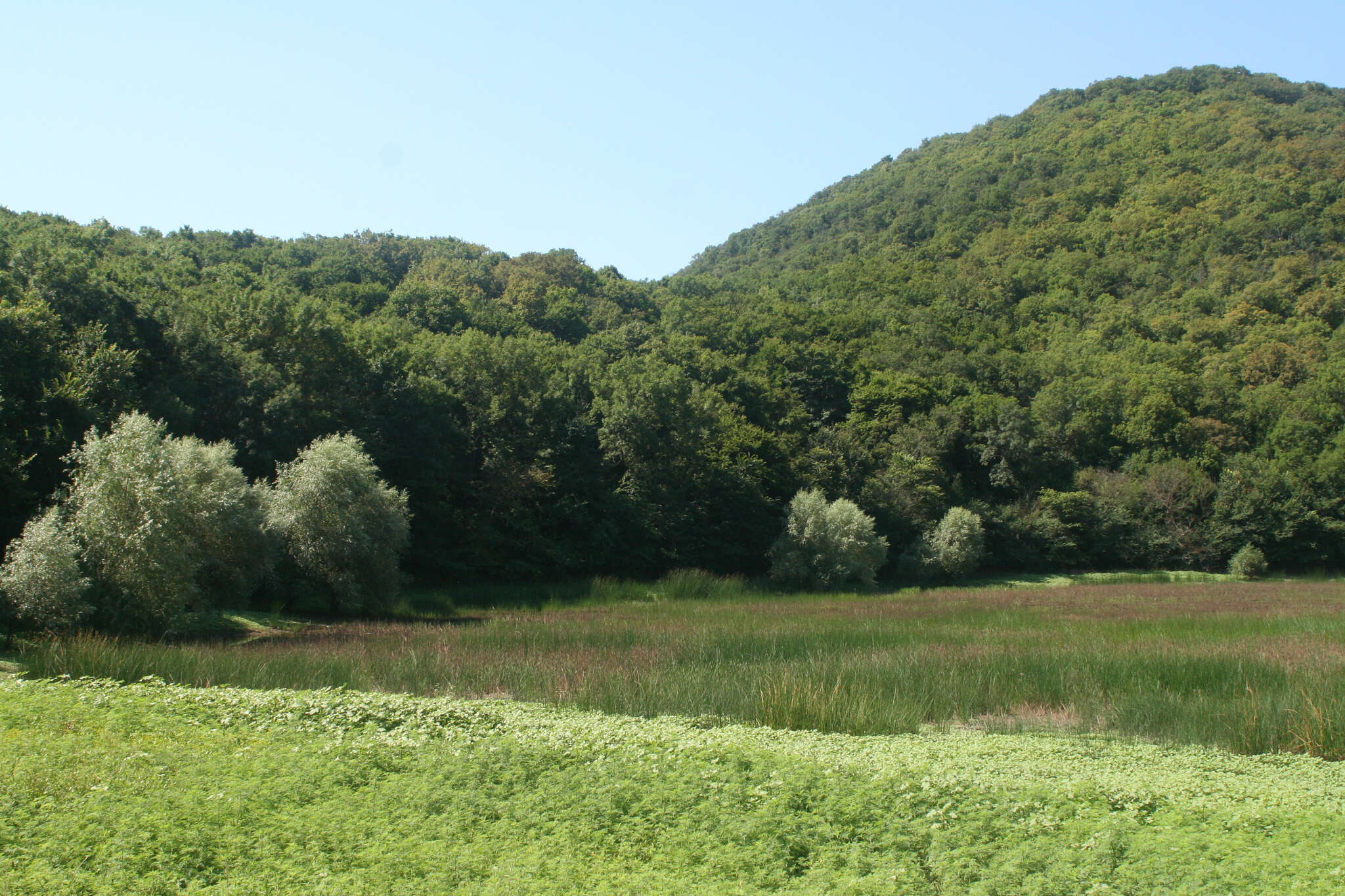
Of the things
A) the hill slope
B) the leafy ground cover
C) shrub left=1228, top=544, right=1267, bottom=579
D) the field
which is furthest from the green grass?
the hill slope

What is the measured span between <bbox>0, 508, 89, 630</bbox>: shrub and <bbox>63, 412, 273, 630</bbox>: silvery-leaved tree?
98 centimetres

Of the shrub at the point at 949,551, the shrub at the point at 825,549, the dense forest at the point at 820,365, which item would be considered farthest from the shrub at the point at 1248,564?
the shrub at the point at 825,549

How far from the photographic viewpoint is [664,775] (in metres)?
6.89

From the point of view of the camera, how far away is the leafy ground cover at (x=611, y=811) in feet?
17.1

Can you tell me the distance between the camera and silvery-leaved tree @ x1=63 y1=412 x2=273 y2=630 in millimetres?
17141

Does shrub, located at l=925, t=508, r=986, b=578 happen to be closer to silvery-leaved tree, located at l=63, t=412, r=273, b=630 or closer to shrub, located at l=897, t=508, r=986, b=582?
shrub, located at l=897, t=508, r=986, b=582

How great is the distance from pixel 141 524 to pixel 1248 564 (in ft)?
185

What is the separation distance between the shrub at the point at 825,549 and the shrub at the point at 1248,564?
79.1 ft

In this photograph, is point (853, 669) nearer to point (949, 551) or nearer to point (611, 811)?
point (611, 811)

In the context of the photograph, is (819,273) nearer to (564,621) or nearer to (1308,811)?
(564,621)

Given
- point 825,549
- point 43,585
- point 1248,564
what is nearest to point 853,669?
point 43,585

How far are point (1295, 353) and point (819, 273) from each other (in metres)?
45.2

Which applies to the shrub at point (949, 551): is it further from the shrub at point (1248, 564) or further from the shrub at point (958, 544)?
the shrub at point (1248, 564)

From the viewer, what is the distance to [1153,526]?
5547 centimetres
